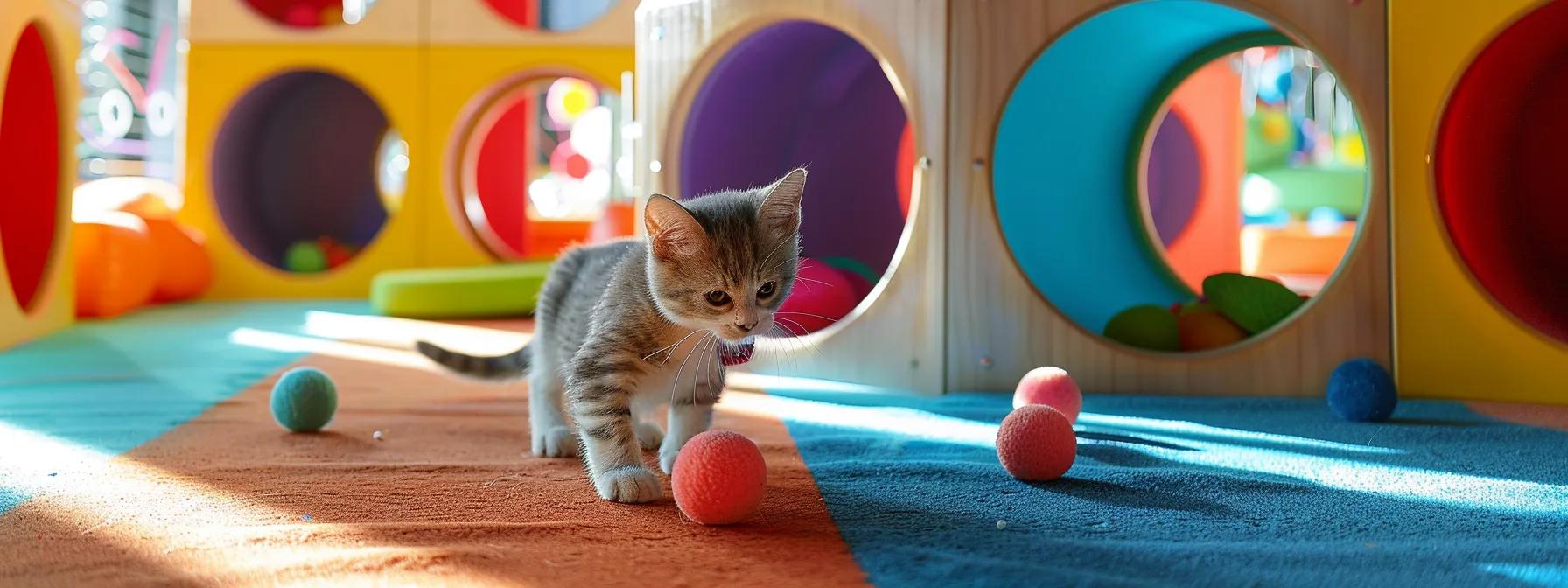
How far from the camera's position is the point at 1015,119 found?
11.6 ft

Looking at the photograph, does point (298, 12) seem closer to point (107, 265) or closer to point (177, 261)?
point (177, 261)

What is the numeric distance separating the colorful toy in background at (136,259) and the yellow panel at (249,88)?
0.12 metres

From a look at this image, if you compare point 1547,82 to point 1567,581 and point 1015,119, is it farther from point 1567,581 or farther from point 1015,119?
point 1567,581

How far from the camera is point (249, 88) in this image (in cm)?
589

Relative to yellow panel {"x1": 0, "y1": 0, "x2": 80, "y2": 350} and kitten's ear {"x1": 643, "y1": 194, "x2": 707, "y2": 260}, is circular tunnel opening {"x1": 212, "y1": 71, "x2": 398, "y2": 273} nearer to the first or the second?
yellow panel {"x1": 0, "y1": 0, "x2": 80, "y2": 350}

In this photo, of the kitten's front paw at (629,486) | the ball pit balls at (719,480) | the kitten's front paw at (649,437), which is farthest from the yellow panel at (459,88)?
the ball pit balls at (719,480)

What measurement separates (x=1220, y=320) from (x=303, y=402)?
2.33m

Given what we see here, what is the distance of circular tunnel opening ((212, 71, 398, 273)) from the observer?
6578 millimetres

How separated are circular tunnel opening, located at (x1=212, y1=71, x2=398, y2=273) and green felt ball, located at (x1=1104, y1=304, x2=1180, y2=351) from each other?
4.70 meters

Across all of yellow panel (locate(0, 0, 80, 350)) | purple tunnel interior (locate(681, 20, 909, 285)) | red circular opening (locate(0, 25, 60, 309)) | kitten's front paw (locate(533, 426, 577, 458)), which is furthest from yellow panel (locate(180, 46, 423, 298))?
kitten's front paw (locate(533, 426, 577, 458))

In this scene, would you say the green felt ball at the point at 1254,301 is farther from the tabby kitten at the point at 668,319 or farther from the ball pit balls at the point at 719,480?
the ball pit balls at the point at 719,480

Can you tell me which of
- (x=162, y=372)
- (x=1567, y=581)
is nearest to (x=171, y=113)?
(x=162, y=372)

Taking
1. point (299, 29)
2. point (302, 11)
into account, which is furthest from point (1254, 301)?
point (302, 11)

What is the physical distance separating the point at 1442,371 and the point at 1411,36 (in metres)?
0.80
